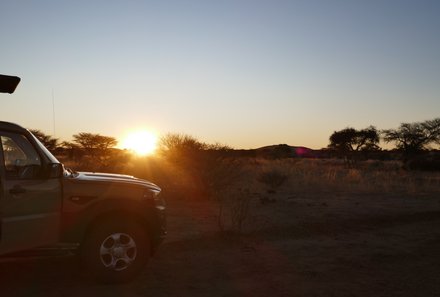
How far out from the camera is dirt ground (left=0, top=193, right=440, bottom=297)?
19.9 feet

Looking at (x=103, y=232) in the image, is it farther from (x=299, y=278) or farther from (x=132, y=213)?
(x=299, y=278)

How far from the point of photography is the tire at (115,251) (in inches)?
234

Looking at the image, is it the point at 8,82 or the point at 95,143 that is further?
the point at 95,143

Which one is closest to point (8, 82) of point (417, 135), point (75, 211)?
point (75, 211)

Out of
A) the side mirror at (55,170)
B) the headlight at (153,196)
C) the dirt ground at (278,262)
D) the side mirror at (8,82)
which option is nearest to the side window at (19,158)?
the side mirror at (55,170)

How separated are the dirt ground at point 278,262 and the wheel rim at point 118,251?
26cm

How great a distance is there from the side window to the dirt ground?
96cm

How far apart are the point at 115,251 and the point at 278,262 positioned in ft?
8.68

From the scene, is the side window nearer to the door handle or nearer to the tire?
the door handle

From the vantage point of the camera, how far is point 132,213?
6.29m

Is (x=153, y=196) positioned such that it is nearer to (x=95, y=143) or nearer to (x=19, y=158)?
(x=19, y=158)

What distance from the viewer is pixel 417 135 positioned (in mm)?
57281

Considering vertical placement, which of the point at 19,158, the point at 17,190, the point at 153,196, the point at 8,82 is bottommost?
the point at 153,196

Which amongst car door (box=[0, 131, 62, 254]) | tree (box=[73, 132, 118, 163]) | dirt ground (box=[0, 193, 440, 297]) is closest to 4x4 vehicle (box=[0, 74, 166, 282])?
car door (box=[0, 131, 62, 254])
